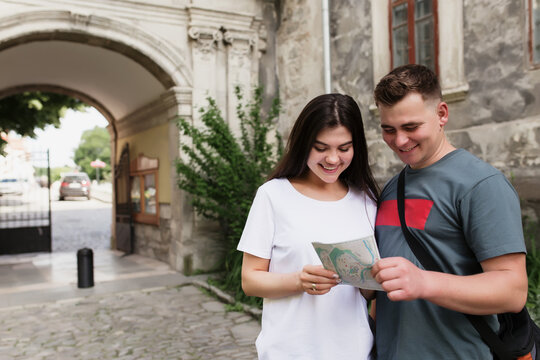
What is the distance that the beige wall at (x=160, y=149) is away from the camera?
8.62m

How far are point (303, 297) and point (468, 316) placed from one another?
1.64ft

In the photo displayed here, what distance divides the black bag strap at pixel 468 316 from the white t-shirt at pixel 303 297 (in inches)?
7.4

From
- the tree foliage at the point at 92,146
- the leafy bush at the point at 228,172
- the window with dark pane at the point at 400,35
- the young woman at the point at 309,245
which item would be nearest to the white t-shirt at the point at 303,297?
the young woman at the point at 309,245

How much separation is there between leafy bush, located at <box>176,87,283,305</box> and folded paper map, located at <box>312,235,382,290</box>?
16.1ft

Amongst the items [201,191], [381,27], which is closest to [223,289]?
[201,191]

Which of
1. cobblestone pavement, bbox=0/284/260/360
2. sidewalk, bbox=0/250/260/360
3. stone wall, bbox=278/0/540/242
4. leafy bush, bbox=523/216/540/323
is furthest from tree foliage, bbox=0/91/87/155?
leafy bush, bbox=523/216/540/323

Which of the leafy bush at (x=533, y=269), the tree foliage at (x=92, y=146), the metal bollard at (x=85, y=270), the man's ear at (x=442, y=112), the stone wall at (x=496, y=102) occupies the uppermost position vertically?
the tree foliage at (x=92, y=146)

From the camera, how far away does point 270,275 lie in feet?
5.11

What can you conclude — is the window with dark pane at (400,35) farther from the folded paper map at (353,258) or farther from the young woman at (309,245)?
the folded paper map at (353,258)

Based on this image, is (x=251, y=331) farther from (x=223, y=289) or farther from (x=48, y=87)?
(x=48, y=87)

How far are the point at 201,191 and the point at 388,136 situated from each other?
211 inches

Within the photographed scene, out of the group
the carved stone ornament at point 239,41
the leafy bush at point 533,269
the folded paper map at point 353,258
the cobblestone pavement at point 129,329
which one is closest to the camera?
the folded paper map at point 353,258

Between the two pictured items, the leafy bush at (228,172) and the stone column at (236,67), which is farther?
the stone column at (236,67)

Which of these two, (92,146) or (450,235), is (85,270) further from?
(92,146)
